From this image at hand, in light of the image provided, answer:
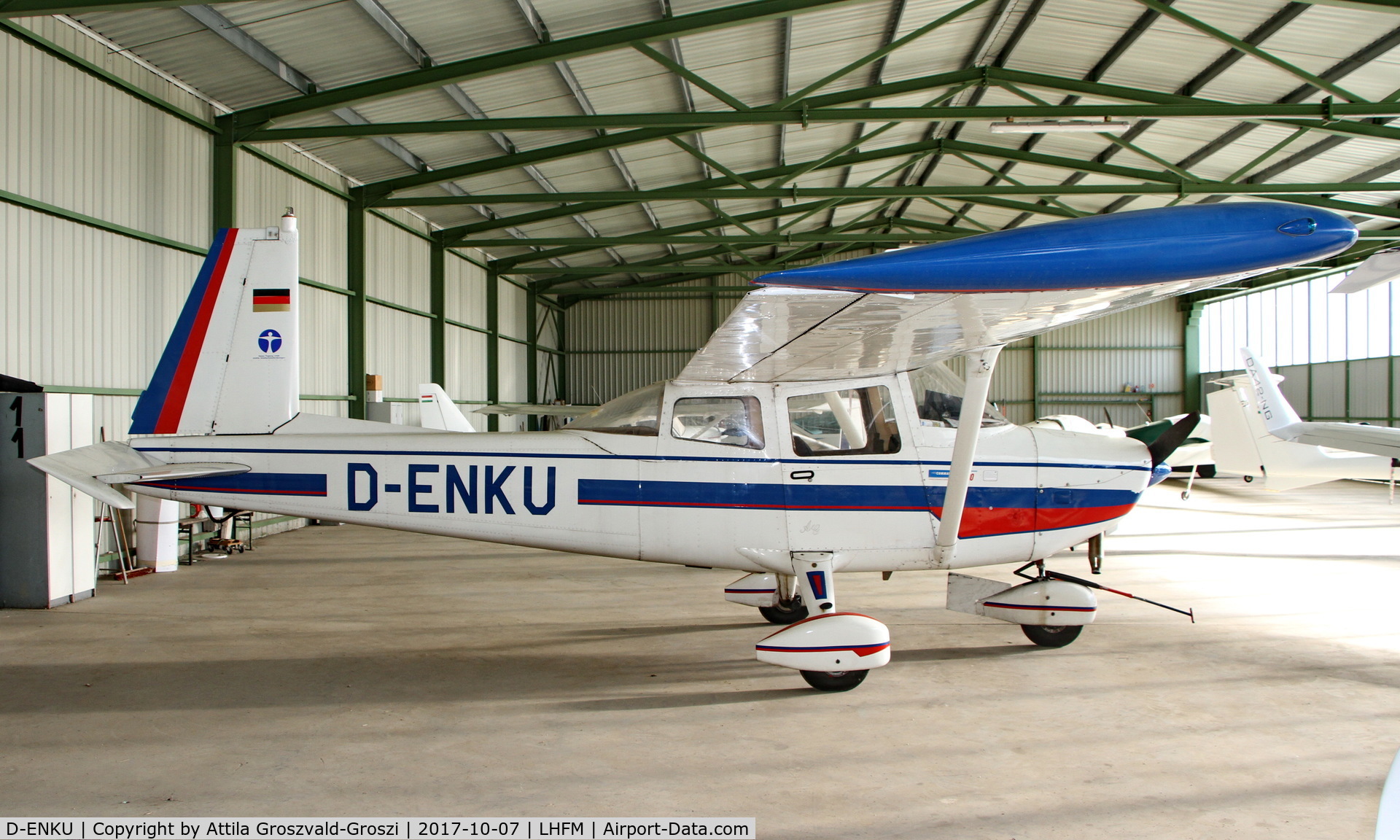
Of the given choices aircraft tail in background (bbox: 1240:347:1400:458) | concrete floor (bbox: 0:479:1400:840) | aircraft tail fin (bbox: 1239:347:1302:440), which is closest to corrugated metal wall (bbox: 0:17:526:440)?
concrete floor (bbox: 0:479:1400:840)

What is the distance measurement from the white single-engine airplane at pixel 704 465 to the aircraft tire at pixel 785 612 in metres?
1.24

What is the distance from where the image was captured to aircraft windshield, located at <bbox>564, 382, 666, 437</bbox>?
552 cm

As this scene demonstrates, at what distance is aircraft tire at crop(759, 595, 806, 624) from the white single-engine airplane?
4.06ft

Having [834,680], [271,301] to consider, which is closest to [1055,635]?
[834,680]

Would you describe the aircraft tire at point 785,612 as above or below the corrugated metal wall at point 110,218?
below

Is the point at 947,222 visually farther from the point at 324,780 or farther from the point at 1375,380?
the point at 324,780

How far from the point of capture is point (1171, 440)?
18.4 feet

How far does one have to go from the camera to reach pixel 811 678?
4.97m

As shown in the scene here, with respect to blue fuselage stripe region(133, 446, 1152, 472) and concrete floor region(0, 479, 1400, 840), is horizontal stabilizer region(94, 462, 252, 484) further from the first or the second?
concrete floor region(0, 479, 1400, 840)

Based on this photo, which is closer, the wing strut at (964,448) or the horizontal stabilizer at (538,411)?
the wing strut at (964,448)

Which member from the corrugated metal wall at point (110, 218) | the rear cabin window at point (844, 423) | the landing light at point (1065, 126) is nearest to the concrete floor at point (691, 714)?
the rear cabin window at point (844, 423)

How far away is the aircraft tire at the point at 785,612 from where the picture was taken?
6.62m

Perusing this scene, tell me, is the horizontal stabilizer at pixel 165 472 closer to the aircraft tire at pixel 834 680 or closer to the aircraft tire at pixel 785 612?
the aircraft tire at pixel 834 680

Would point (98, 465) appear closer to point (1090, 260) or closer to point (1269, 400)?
point (1090, 260)
